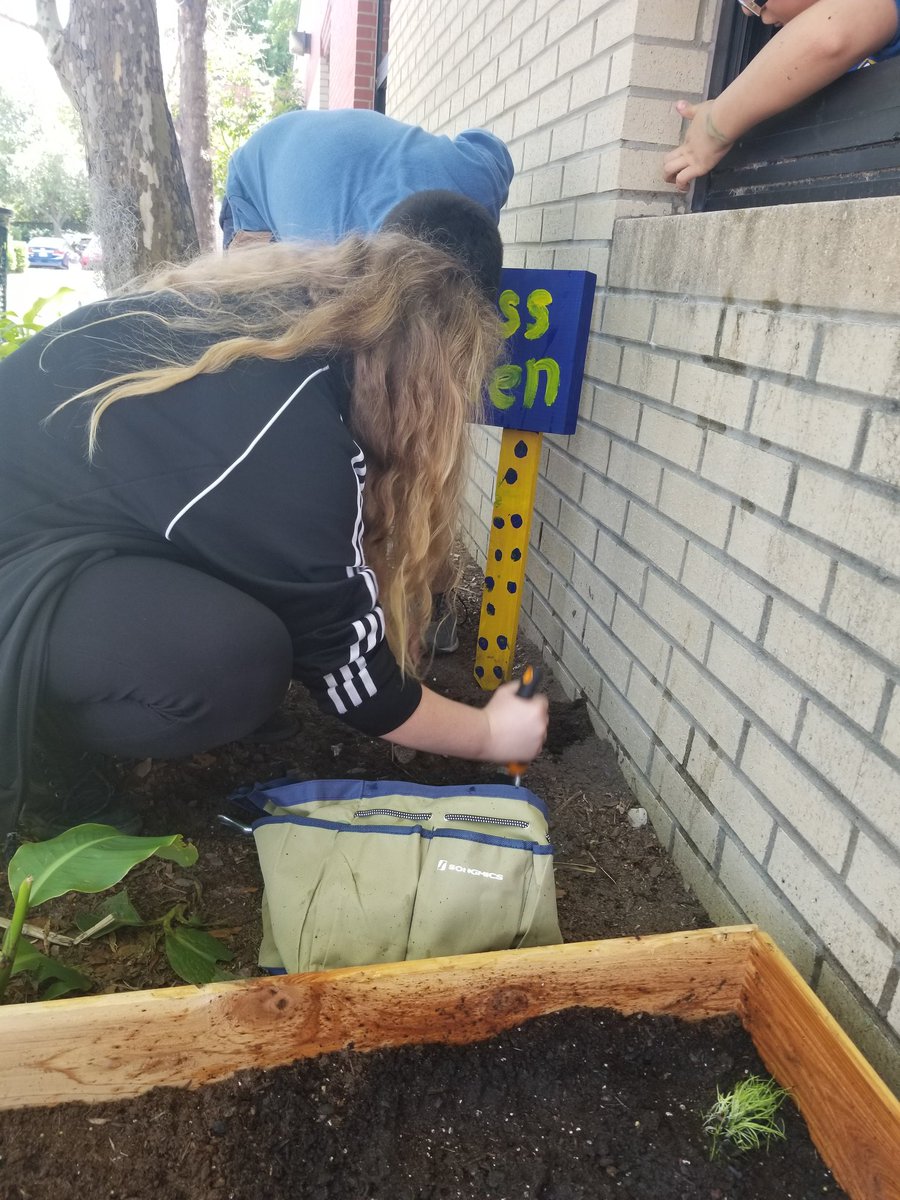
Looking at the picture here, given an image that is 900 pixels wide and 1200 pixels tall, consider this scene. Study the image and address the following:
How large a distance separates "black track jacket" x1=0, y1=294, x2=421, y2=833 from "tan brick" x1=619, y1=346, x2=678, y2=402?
82 centimetres

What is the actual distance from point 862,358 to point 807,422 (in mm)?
161

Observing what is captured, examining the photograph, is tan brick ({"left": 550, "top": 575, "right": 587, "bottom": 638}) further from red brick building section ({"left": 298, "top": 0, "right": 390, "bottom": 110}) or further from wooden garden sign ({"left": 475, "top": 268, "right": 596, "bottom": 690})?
red brick building section ({"left": 298, "top": 0, "right": 390, "bottom": 110})

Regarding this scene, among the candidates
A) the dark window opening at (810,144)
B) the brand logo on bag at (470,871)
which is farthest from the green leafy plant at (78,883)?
the dark window opening at (810,144)

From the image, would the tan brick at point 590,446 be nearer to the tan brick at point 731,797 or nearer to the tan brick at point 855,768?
the tan brick at point 731,797

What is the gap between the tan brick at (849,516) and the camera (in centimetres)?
129

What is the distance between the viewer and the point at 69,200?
1578 inches

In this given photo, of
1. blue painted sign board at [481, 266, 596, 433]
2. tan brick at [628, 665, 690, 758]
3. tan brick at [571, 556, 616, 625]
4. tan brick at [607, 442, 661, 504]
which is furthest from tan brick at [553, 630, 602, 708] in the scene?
blue painted sign board at [481, 266, 596, 433]

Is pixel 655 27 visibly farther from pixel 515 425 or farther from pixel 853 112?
pixel 515 425

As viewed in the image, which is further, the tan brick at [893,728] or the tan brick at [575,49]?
the tan brick at [575,49]

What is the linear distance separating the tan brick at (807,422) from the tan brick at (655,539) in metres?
0.38

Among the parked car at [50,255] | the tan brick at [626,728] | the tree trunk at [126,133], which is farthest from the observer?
the parked car at [50,255]

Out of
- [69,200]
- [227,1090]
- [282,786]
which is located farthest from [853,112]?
[69,200]

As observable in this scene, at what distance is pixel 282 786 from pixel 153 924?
1.16ft

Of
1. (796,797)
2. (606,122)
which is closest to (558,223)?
(606,122)
